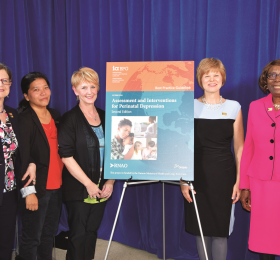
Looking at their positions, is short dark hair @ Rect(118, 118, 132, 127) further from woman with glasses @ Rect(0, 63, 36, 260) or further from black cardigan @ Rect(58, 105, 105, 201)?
woman with glasses @ Rect(0, 63, 36, 260)

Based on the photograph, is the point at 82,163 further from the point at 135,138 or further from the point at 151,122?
the point at 151,122

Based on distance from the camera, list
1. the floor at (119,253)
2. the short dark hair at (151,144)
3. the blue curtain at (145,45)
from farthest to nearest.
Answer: the floor at (119,253), the blue curtain at (145,45), the short dark hair at (151,144)

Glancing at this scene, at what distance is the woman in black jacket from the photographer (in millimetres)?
1844

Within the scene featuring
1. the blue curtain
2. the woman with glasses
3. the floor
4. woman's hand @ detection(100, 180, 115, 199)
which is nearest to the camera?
the woman with glasses

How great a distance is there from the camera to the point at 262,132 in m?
1.73

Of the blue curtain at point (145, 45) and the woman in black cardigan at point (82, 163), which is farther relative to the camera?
the blue curtain at point (145, 45)

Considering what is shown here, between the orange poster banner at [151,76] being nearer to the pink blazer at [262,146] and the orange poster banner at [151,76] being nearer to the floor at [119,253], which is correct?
the pink blazer at [262,146]

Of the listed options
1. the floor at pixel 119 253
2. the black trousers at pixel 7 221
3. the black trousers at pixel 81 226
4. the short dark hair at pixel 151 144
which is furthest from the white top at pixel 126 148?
the floor at pixel 119 253

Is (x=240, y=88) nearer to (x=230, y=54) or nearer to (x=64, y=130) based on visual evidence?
(x=230, y=54)

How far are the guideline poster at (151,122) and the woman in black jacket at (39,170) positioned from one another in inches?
18.4

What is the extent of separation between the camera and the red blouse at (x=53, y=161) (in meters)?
1.95

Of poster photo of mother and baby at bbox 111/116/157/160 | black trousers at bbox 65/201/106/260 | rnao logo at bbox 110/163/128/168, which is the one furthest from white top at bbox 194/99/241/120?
black trousers at bbox 65/201/106/260

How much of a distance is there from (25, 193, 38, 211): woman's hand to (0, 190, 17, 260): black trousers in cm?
9

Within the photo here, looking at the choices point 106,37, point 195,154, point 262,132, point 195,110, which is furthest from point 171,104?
point 106,37
